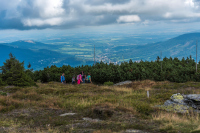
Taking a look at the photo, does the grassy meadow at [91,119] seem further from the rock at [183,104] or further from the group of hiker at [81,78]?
the group of hiker at [81,78]

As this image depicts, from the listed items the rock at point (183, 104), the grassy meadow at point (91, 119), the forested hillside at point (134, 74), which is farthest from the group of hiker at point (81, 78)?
the rock at point (183, 104)

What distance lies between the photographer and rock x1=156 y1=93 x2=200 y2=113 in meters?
Result: 9.58

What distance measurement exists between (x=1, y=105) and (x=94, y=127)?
22.1 ft

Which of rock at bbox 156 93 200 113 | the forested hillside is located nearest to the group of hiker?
the forested hillside

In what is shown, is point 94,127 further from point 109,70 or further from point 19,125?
point 109,70

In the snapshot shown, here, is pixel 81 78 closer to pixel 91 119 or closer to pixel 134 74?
pixel 134 74

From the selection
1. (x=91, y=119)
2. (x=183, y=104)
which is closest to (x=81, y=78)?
(x=183, y=104)

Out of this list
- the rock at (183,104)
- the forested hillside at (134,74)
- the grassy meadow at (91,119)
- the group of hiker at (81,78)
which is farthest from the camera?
the forested hillside at (134,74)

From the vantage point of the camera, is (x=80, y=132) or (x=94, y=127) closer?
(x=80, y=132)

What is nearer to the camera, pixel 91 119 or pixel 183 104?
pixel 91 119

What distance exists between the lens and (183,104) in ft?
33.6

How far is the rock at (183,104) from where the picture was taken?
377 inches

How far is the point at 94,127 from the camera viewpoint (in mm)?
6832

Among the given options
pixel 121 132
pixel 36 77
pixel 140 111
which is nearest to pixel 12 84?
pixel 36 77
